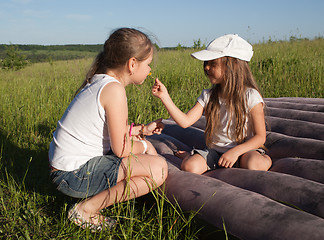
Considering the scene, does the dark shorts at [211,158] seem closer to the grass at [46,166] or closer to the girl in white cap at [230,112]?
the girl in white cap at [230,112]

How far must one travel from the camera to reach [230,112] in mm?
2418

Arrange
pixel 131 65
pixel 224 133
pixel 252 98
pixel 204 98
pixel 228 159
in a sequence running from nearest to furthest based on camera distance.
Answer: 1. pixel 131 65
2. pixel 228 159
3. pixel 252 98
4. pixel 224 133
5. pixel 204 98

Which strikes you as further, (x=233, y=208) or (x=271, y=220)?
(x=233, y=208)

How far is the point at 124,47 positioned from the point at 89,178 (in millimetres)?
822

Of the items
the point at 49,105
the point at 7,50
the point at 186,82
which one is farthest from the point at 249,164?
the point at 7,50

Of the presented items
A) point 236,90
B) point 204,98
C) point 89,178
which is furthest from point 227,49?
point 89,178

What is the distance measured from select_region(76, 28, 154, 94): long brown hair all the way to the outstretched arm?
269mm

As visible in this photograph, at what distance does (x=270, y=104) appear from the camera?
3520 mm

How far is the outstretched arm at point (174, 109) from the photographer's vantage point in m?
2.26

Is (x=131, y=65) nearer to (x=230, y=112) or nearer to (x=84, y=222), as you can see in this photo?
(x=230, y=112)

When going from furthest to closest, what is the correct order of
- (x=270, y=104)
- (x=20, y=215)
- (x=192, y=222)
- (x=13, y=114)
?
(x=13, y=114) < (x=270, y=104) < (x=20, y=215) < (x=192, y=222)

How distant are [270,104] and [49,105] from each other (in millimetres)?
2672

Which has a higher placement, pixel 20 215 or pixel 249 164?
pixel 249 164

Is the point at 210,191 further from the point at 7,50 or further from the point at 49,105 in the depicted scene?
the point at 7,50
